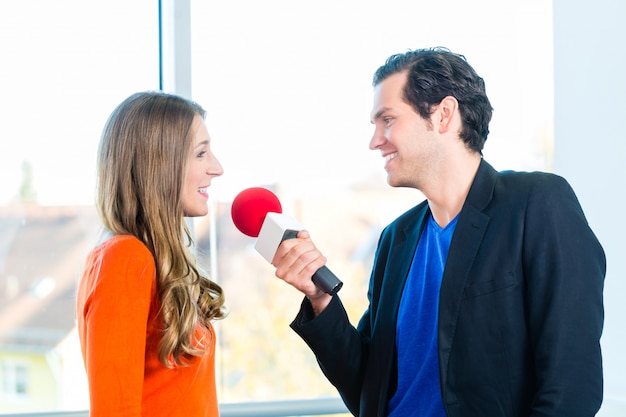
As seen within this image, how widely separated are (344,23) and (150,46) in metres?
0.67

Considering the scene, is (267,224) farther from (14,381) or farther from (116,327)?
(14,381)

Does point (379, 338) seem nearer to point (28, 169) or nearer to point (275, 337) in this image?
point (275, 337)

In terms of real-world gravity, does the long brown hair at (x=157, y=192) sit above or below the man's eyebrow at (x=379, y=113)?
below

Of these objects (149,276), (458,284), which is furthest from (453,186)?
(149,276)

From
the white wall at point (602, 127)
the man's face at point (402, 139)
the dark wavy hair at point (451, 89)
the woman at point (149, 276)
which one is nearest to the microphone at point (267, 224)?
the woman at point (149, 276)

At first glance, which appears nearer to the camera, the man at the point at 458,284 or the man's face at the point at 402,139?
the man at the point at 458,284

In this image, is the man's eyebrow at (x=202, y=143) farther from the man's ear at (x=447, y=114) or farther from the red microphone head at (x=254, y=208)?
the man's ear at (x=447, y=114)

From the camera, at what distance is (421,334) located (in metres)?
1.67

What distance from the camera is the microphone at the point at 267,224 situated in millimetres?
1433

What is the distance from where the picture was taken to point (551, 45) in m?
2.59

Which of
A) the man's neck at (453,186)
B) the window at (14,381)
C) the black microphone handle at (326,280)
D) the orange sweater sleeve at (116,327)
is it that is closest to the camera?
the orange sweater sleeve at (116,327)

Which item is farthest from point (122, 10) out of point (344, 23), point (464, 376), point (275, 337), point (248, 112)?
point (464, 376)

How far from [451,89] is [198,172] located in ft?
2.16

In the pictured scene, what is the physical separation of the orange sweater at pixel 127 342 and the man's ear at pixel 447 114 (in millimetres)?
790
